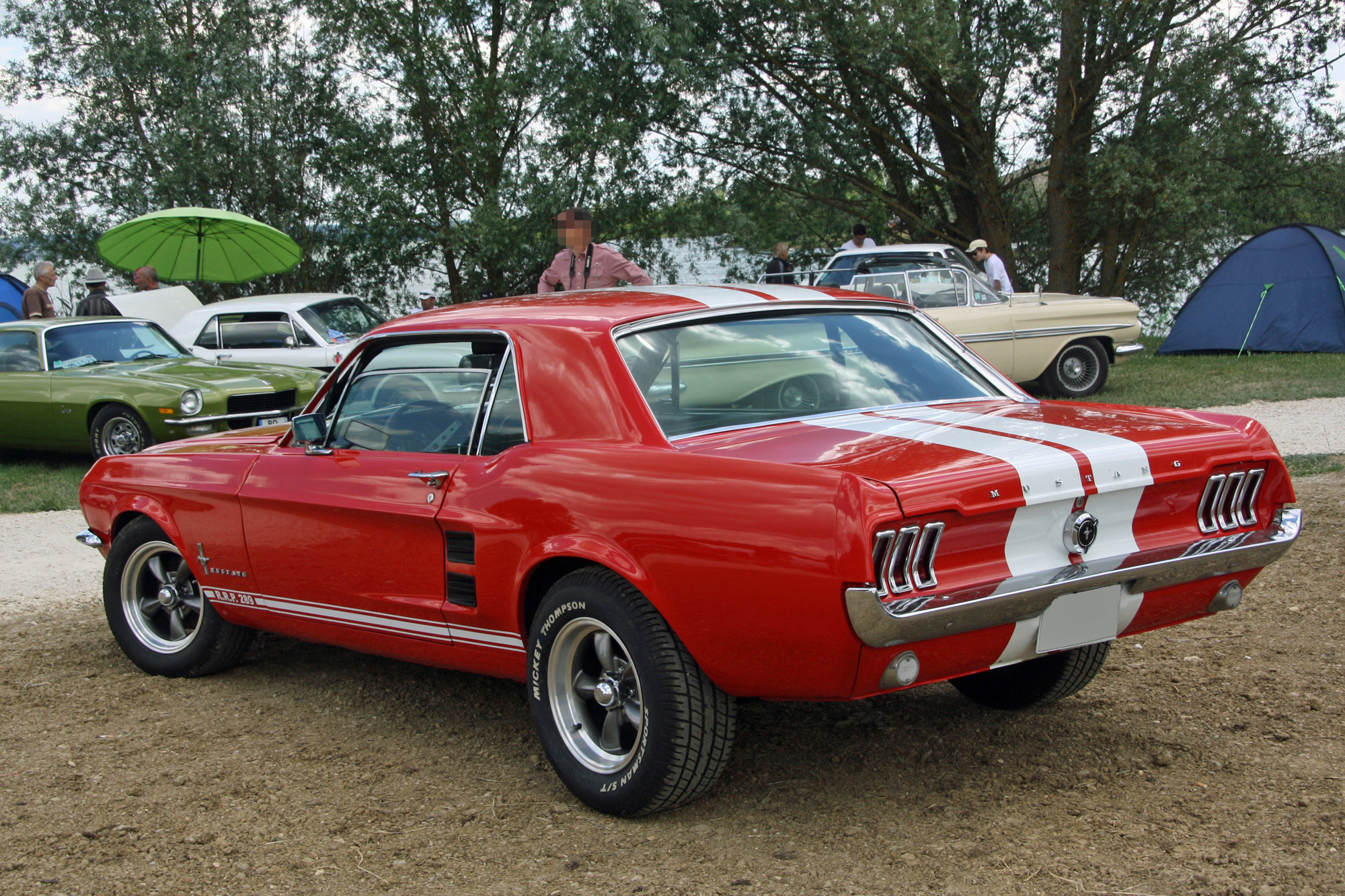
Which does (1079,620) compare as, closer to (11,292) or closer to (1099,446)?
(1099,446)

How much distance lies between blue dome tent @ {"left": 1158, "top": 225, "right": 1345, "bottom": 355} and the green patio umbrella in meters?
12.0

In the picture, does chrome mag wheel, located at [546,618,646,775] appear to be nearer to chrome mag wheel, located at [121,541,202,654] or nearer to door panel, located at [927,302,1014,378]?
chrome mag wheel, located at [121,541,202,654]

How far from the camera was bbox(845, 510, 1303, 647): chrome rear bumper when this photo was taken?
2.67 meters

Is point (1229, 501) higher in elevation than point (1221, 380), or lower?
higher

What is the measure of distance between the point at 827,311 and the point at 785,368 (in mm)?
349

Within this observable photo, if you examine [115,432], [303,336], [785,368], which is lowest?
[115,432]

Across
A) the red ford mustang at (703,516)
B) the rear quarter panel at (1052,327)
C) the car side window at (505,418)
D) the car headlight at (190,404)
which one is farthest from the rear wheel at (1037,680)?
the rear quarter panel at (1052,327)

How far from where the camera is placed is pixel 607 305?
3.76 m

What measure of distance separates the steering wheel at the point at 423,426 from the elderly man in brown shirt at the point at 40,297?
10258 mm

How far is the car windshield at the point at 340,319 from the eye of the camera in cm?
1263

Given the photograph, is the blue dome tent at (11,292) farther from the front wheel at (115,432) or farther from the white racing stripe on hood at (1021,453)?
the white racing stripe on hood at (1021,453)

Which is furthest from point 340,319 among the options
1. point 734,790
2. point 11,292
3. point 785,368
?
point 734,790

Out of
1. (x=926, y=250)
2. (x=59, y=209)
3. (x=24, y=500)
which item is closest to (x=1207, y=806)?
(x=24, y=500)

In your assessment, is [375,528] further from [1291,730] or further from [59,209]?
[59,209]
